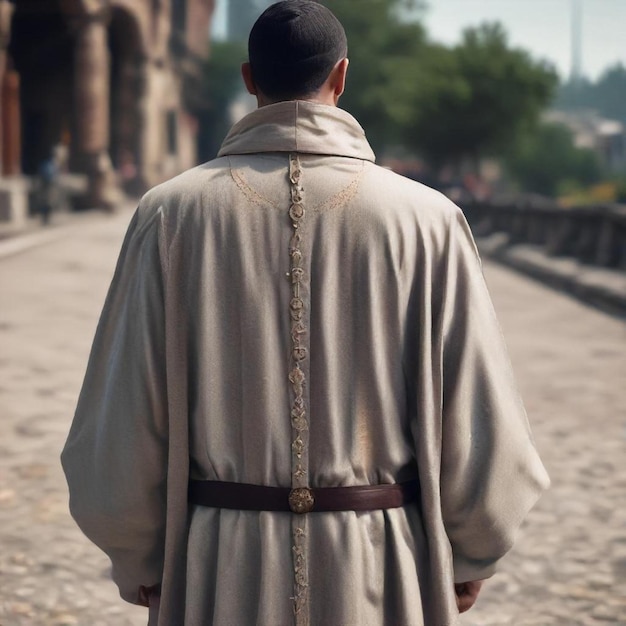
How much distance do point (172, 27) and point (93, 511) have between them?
48.8 metres

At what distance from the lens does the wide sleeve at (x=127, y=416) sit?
2037mm

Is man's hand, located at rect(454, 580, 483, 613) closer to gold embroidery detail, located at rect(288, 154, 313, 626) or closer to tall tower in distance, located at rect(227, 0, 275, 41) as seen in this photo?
gold embroidery detail, located at rect(288, 154, 313, 626)

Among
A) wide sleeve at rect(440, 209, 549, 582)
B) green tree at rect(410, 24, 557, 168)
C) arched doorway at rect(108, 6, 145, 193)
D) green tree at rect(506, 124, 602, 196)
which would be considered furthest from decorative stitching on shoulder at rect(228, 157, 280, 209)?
green tree at rect(506, 124, 602, 196)

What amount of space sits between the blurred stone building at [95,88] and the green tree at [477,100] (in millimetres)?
14504

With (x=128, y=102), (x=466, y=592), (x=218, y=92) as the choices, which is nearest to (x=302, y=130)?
(x=466, y=592)

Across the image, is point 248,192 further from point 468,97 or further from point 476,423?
point 468,97

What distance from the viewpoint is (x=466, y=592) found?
7.23 ft

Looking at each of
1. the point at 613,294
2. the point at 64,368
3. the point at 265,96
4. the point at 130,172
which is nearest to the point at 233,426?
the point at 265,96

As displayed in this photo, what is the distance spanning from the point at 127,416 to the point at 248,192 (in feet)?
1.53

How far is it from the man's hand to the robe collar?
86cm

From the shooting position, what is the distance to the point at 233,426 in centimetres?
203

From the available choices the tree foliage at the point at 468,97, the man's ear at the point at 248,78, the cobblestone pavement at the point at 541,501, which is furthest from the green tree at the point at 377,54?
the man's ear at the point at 248,78

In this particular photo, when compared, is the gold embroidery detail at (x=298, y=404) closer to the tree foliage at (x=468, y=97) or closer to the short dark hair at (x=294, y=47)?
the short dark hair at (x=294, y=47)

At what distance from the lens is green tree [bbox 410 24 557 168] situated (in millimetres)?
53125
